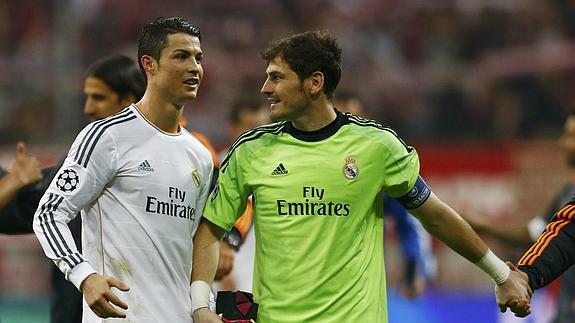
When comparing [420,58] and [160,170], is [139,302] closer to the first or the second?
[160,170]

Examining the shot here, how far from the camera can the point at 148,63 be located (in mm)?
5793

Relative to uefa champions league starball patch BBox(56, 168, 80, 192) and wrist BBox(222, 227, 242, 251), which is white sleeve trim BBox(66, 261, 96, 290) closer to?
uefa champions league starball patch BBox(56, 168, 80, 192)

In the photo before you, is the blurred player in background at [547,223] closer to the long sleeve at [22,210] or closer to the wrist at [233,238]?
the wrist at [233,238]

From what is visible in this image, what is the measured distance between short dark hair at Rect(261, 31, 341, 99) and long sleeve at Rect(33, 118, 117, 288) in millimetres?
913

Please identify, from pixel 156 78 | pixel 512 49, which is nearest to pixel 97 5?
pixel 512 49

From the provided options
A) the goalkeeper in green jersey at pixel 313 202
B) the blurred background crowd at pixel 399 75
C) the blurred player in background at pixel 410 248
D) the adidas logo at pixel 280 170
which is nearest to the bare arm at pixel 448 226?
the goalkeeper in green jersey at pixel 313 202

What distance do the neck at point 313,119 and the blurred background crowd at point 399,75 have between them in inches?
334

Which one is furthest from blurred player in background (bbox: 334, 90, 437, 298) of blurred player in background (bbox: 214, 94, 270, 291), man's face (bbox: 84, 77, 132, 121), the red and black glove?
the red and black glove

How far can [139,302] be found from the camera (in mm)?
5480

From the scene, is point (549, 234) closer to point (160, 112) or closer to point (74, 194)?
point (160, 112)

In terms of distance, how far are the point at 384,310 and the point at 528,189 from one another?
29.1 ft

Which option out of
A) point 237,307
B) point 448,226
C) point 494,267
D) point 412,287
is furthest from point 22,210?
point 412,287

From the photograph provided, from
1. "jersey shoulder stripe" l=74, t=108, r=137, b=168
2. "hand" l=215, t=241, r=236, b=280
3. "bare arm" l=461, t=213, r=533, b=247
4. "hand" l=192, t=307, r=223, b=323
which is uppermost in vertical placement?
"jersey shoulder stripe" l=74, t=108, r=137, b=168

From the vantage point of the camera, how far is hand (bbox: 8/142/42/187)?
21.1 ft
